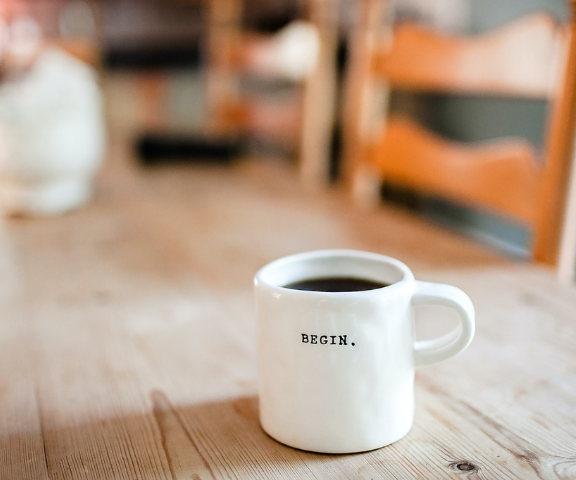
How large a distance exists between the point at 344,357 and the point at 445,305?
73mm

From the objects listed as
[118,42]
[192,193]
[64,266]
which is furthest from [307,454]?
[118,42]

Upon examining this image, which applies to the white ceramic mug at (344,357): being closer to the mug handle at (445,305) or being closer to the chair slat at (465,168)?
the mug handle at (445,305)

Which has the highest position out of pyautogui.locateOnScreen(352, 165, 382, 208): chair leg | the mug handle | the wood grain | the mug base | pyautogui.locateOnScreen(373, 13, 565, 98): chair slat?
pyautogui.locateOnScreen(373, 13, 565, 98): chair slat

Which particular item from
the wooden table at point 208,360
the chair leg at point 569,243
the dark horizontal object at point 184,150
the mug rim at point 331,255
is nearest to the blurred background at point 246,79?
the dark horizontal object at point 184,150

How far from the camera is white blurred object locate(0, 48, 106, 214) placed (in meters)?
0.94

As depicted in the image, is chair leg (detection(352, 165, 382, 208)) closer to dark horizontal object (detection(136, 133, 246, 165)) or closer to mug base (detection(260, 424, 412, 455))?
dark horizontal object (detection(136, 133, 246, 165))

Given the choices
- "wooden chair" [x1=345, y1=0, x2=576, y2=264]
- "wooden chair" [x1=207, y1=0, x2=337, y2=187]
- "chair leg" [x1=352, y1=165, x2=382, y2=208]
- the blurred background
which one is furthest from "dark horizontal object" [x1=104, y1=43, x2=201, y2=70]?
"chair leg" [x1=352, y1=165, x2=382, y2=208]

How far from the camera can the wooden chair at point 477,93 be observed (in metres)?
0.67

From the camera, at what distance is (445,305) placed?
0.35m

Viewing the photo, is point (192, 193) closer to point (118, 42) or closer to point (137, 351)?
point (137, 351)

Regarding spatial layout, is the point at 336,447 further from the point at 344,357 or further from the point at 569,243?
the point at 569,243

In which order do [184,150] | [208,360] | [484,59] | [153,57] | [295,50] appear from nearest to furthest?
[208,360]
[484,59]
[295,50]
[184,150]
[153,57]

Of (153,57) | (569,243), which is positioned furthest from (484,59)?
(153,57)

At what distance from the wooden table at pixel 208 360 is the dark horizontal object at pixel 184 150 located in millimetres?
544
